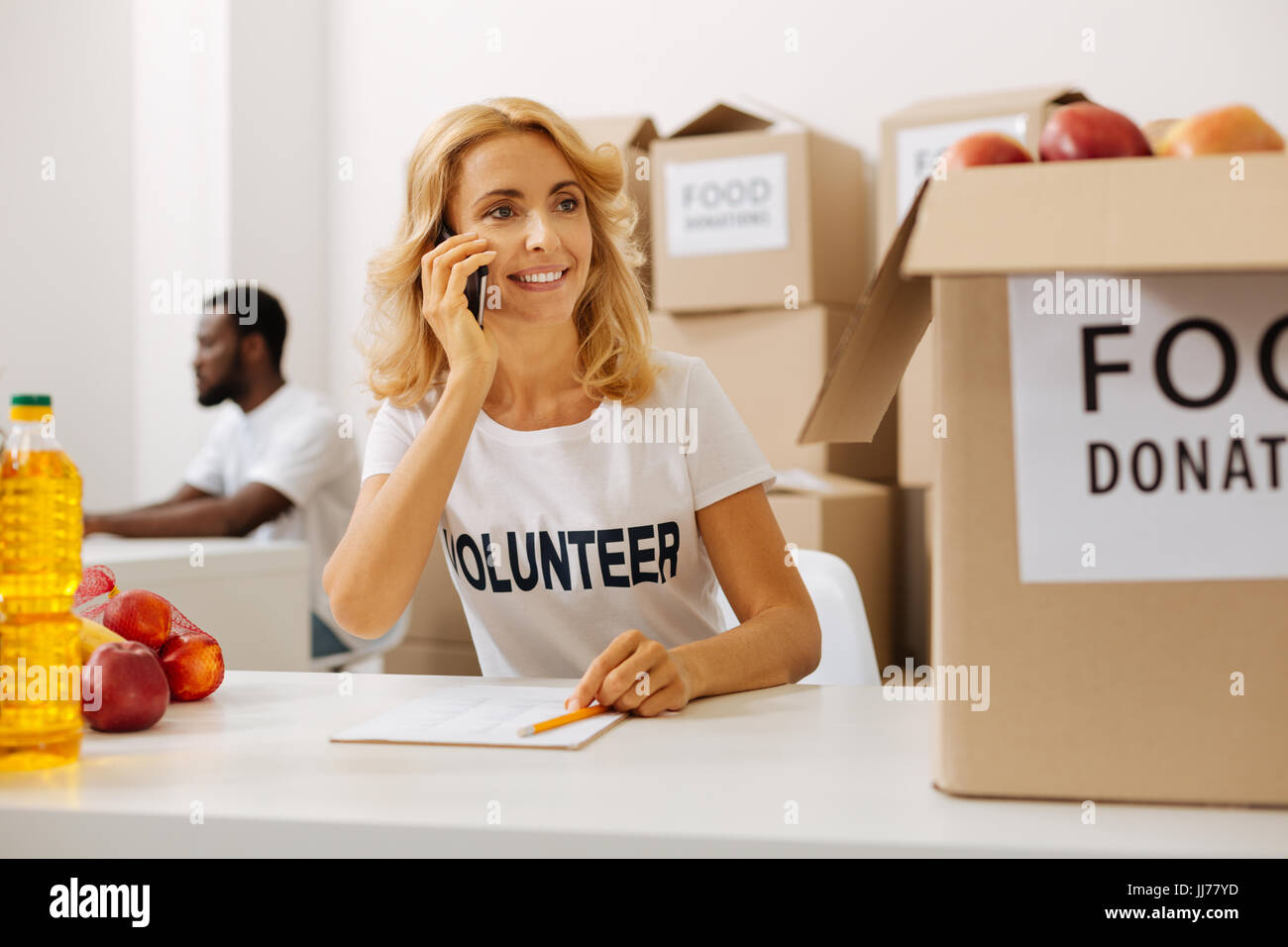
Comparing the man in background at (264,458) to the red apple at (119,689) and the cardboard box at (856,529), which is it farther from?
the red apple at (119,689)

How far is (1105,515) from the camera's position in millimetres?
621

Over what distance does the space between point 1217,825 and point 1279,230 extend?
31 cm

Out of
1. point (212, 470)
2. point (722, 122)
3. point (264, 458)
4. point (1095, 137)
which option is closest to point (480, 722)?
point (1095, 137)

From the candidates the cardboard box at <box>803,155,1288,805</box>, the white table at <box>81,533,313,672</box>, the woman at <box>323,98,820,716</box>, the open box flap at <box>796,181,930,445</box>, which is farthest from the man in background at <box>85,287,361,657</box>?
the cardboard box at <box>803,155,1288,805</box>

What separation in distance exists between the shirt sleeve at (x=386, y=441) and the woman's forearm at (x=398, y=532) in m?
0.12

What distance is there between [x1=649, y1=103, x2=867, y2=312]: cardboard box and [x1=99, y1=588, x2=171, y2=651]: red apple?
1976 millimetres

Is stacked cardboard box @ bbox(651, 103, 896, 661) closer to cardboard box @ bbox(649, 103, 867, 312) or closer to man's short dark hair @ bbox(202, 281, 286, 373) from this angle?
cardboard box @ bbox(649, 103, 867, 312)

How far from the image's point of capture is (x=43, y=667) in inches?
28.5

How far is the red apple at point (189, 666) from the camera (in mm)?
931

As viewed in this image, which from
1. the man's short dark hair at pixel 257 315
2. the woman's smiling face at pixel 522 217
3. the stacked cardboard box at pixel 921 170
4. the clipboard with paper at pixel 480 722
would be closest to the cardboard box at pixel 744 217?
the stacked cardboard box at pixel 921 170

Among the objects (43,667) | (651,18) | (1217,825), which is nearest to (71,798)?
(43,667)

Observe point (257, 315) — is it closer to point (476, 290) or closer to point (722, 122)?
point (722, 122)

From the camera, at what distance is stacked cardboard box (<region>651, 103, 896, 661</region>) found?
2658 millimetres

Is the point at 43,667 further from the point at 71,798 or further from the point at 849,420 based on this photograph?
the point at 849,420
